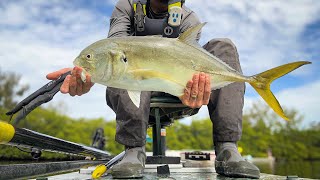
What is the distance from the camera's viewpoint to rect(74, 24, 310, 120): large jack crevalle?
2.12 metres

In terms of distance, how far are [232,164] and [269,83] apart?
721 mm

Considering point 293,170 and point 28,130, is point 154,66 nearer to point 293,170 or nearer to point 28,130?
point 28,130

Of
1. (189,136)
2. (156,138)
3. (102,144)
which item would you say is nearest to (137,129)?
(156,138)

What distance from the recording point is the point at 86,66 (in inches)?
85.0

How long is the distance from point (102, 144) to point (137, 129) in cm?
544

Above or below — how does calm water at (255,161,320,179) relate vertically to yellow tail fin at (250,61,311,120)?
below

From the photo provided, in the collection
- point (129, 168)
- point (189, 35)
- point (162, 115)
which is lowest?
point (129, 168)

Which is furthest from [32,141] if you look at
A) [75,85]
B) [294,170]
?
[294,170]

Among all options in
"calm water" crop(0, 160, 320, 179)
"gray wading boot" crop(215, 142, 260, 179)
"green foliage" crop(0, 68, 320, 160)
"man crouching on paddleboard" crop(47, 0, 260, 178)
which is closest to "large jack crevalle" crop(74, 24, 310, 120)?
"man crouching on paddleboard" crop(47, 0, 260, 178)

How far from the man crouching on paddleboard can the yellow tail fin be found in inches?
13.5

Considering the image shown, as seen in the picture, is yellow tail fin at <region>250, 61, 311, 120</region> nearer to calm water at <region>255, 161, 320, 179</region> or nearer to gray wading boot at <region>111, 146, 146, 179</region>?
gray wading boot at <region>111, 146, 146, 179</region>

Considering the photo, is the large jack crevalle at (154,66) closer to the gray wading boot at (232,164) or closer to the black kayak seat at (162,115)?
the gray wading boot at (232,164)

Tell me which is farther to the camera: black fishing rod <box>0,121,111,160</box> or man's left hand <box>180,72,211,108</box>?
black fishing rod <box>0,121,111,160</box>

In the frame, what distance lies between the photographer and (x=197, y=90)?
239 centimetres
